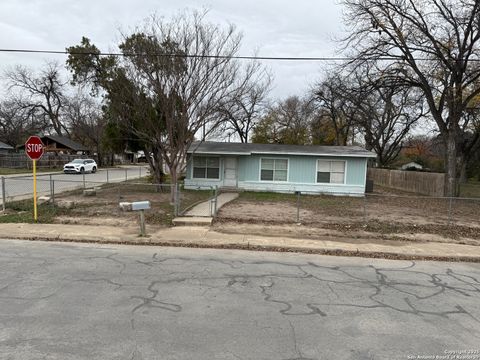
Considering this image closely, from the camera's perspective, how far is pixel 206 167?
23375 mm

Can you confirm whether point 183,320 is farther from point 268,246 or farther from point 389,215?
point 389,215

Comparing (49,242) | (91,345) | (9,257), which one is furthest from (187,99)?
(91,345)

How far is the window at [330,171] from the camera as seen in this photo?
2239cm

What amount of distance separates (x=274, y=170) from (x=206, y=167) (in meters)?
4.48

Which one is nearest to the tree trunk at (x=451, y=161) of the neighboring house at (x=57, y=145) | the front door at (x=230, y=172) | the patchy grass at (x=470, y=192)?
the patchy grass at (x=470, y=192)

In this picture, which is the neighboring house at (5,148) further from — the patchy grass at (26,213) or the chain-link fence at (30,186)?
the patchy grass at (26,213)

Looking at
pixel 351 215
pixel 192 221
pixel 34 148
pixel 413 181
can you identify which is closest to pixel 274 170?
pixel 351 215

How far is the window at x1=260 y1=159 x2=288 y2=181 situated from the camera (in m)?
22.8

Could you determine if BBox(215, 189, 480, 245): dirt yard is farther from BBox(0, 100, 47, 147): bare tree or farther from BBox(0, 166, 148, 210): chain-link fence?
BBox(0, 100, 47, 147): bare tree

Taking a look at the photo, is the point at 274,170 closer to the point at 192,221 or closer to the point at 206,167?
the point at 206,167

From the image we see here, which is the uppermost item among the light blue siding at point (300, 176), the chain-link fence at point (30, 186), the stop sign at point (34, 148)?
the stop sign at point (34, 148)

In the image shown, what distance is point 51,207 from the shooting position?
13.1 m

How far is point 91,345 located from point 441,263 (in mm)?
7588

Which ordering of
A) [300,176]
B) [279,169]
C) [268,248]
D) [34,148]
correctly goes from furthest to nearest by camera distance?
1. [279,169]
2. [300,176]
3. [34,148]
4. [268,248]
